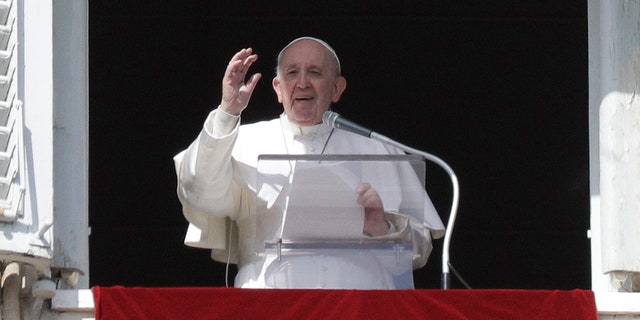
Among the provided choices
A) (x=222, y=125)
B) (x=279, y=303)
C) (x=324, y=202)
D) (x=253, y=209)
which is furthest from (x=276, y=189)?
(x=279, y=303)

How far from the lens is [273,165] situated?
7.81 m

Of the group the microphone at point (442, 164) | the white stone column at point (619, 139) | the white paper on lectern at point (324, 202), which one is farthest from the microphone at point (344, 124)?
the white stone column at point (619, 139)

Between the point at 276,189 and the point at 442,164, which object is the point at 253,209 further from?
the point at 442,164

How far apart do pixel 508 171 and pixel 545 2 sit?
0.81 meters

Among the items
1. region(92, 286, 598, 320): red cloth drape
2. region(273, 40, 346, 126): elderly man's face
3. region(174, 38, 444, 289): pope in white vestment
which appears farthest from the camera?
region(273, 40, 346, 126): elderly man's face

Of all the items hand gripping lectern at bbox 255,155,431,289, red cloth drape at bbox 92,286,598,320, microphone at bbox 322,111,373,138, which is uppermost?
microphone at bbox 322,111,373,138

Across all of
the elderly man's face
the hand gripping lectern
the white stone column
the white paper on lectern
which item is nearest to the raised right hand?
the hand gripping lectern

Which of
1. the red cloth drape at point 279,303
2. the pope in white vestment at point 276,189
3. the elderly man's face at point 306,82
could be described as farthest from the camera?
the elderly man's face at point 306,82

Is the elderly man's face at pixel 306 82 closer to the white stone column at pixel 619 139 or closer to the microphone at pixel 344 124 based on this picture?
the microphone at pixel 344 124

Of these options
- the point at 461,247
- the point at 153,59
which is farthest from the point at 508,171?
the point at 153,59

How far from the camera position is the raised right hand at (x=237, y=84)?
7.55m

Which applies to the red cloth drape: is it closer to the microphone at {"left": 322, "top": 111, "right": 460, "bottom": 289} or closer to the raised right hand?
the microphone at {"left": 322, "top": 111, "right": 460, "bottom": 289}

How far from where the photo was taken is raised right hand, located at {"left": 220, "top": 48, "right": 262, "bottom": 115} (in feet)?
24.8

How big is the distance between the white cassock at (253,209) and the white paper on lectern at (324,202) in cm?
6
